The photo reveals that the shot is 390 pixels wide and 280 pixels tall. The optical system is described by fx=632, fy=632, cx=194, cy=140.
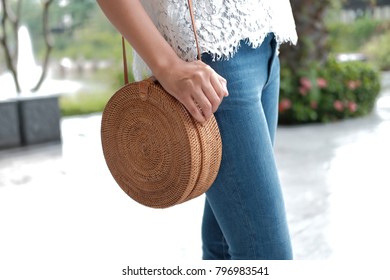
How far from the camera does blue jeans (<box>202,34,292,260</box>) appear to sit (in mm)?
991

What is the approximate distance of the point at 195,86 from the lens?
91 centimetres

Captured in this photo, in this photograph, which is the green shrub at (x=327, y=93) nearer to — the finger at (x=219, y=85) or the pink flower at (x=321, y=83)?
the pink flower at (x=321, y=83)

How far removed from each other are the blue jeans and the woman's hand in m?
0.06

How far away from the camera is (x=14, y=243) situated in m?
2.94

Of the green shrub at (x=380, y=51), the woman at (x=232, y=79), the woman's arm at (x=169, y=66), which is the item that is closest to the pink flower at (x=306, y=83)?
the woman at (x=232, y=79)

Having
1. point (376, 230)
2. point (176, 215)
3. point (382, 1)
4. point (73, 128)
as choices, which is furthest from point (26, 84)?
point (382, 1)

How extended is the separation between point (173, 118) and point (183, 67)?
8 centimetres

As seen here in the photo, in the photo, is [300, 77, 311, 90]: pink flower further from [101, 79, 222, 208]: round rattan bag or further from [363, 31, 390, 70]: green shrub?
[363, 31, 390, 70]: green shrub

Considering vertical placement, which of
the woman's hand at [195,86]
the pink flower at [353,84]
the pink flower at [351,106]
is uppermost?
the woman's hand at [195,86]

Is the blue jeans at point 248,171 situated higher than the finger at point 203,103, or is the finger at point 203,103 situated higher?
the finger at point 203,103

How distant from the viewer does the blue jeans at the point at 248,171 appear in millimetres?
991

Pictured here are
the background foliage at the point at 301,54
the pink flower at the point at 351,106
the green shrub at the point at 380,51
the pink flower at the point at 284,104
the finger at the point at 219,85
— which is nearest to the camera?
the finger at the point at 219,85

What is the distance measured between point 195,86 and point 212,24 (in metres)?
0.16

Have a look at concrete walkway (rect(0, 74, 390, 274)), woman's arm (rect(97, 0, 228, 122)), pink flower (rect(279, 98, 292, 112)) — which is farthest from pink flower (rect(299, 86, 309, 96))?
woman's arm (rect(97, 0, 228, 122))
